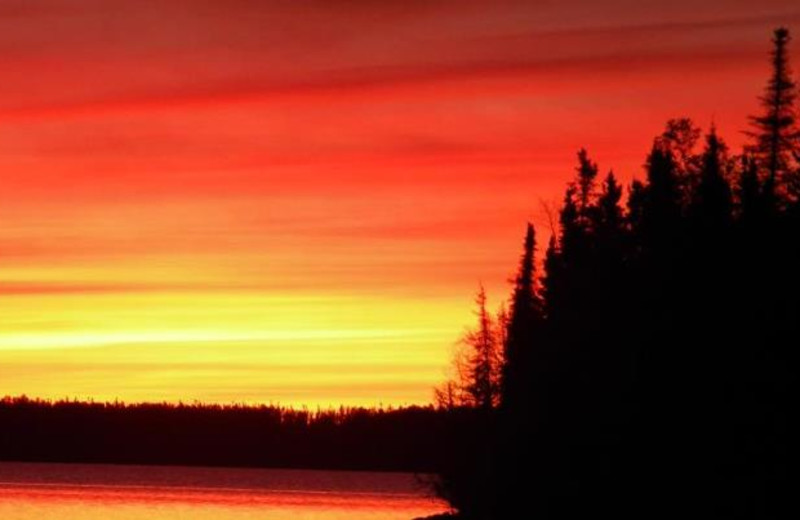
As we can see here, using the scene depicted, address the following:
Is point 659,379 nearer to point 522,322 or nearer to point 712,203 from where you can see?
point 712,203

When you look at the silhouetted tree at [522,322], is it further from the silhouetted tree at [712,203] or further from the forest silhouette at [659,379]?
the silhouetted tree at [712,203]

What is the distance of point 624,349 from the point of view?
62594 mm

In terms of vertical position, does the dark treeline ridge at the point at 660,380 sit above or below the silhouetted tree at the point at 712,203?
below

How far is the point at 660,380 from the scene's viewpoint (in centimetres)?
5806

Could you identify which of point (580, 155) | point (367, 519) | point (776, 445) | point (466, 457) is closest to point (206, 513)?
point (367, 519)

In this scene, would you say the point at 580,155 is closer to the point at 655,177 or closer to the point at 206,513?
the point at 655,177

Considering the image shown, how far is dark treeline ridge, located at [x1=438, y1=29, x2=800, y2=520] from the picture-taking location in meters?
54.0

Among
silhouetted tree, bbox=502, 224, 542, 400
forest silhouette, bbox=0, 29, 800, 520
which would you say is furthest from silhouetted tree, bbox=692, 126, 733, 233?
silhouetted tree, bbox=502, 224, 542, 400

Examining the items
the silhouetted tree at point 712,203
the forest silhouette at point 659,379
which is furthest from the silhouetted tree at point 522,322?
the silhouetted tree at point 712,203

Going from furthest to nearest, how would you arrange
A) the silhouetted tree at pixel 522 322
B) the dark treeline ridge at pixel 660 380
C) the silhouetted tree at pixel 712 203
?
the silhouetted tree at pixel 522 322, the silhouetted tree at pixel 712 203, the dark treeline ridge at pixel 660 380

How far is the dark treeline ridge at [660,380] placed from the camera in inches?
2126

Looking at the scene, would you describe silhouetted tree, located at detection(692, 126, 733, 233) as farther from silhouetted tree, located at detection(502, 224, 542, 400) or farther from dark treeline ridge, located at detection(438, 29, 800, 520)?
silhouetted tree, located at detection(502, 224, 542, 400)

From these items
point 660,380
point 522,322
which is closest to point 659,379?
point 660,380

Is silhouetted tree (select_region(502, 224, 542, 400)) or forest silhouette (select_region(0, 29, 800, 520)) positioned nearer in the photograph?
forest silhouette (select_region(0, 29, 800, 520))
